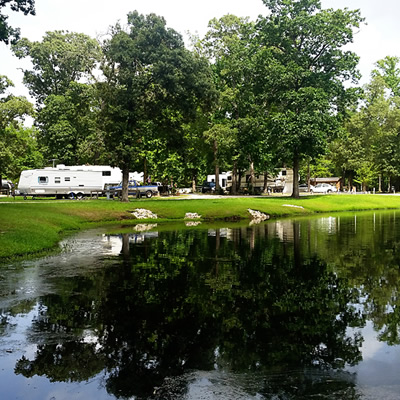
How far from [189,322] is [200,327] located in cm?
35

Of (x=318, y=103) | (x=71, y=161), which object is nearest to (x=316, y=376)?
(x=318, y=103)

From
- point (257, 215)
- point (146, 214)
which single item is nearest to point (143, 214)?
point (146, 214)

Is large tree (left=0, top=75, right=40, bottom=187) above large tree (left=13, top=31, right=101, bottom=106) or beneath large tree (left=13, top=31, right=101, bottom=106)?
beneath

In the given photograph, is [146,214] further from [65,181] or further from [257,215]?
[65,181]

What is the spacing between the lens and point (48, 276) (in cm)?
1305

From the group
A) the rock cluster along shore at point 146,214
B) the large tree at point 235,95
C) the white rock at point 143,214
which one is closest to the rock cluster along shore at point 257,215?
the rock cluster along shore at point 146,214

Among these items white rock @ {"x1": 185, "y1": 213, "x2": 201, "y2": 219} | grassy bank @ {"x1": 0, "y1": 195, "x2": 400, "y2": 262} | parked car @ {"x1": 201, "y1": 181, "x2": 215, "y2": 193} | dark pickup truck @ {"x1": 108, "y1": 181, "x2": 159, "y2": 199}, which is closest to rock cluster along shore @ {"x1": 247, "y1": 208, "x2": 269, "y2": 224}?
grassy bank @ {"x1": 0, "y1": 195, "x2": 400, "y2": 262}

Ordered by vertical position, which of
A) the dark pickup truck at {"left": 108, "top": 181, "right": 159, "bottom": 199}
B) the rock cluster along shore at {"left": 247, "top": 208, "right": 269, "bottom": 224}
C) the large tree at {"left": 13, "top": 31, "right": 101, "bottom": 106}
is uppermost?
the large tree at {"left": 13, "top": 31, "right": 101, "bottom": 106}

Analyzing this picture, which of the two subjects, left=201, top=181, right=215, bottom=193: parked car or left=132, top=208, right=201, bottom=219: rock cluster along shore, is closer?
left=132, top=208, right=201, bottom=219: rock cluster along shore

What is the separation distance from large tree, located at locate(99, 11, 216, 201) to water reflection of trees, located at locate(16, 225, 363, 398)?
24.4 m

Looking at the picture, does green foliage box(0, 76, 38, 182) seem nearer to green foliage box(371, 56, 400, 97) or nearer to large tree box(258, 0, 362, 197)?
large tree box(258, 0, 362, 197)

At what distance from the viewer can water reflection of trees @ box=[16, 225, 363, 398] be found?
6777 millimetres

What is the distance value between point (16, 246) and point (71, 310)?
8797 mm

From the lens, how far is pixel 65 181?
5650cm
